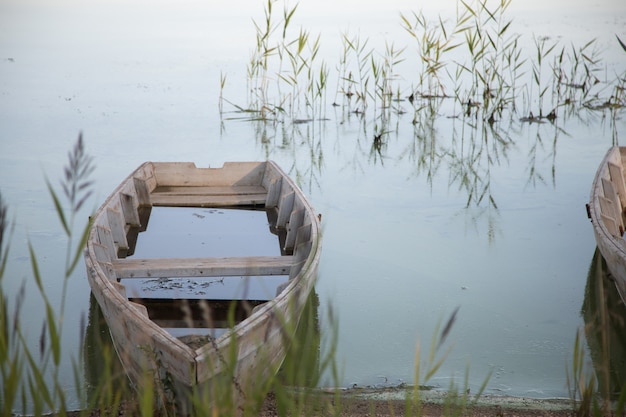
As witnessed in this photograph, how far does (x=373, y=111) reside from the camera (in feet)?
31.6

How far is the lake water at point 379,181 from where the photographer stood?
12.8 ft

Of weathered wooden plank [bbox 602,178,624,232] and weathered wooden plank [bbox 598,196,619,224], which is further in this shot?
weathered wooden plank [bbox 602,178,624,232]

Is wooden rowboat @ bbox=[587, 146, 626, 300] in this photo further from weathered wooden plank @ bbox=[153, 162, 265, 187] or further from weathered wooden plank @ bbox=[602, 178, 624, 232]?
weathered wooden plank @ bbox=[153, 162, 265, 187]

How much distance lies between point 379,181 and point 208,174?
1538mm

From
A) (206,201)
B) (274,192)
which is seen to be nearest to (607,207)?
(274,192)

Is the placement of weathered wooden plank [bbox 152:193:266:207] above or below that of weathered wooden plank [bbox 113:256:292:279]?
above

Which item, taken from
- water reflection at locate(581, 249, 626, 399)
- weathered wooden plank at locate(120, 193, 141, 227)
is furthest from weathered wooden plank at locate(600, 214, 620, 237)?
weathered wooden plank at locate(120, 193, 141, 227)


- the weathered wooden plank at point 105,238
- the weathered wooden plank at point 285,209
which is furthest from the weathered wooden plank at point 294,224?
the weathered wooden plank at point 105,238

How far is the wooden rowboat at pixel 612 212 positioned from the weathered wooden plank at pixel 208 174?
2.48 metres

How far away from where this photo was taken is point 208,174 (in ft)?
19.9

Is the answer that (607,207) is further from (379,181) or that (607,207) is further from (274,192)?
(379,181)

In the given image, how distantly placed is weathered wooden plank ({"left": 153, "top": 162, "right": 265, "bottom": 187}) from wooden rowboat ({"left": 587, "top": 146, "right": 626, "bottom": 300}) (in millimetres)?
2478

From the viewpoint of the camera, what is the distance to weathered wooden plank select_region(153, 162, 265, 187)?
6.05 meters

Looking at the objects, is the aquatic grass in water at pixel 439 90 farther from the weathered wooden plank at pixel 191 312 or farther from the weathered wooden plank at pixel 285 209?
the weathered wooden plank at pixel 191 312
